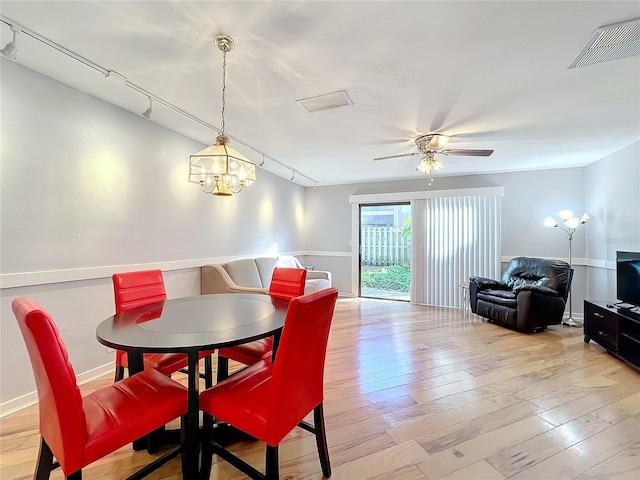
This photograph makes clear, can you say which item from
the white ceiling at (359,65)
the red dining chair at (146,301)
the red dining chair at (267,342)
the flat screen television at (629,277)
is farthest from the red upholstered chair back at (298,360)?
the flat screen television at (629,277)

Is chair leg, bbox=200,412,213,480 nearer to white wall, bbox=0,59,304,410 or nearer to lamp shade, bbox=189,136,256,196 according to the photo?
lamp shade, bbox=189,136,256,196

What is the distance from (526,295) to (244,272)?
3.85 metres

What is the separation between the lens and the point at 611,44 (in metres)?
1.77

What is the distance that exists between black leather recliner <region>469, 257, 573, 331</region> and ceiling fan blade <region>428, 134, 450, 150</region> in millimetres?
2281

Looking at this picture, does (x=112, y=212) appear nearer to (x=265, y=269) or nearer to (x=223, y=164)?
(x=223, y=164)

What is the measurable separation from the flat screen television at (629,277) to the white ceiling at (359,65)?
138cm

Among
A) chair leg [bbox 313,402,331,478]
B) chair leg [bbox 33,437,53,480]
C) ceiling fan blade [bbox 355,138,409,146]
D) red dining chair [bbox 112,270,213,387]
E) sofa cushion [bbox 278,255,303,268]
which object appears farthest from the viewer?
sofa cushion [bbox 278,255,303,268]

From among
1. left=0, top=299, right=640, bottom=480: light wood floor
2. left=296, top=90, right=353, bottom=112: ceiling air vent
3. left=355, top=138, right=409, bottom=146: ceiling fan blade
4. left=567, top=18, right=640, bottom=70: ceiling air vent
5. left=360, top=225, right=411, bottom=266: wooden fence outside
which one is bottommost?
left=0, top=299, right=640, bottom=480: light wood floor

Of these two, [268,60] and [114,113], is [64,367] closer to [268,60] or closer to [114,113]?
[268,60]

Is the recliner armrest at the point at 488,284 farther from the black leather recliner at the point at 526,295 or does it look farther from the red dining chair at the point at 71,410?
the red dining chair at the point at 71,410

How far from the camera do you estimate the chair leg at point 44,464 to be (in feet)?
3.95

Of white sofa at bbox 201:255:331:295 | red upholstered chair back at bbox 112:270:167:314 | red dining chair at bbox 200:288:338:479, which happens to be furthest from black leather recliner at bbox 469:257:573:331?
red upholstered chair back at bbox 112:270:167:314

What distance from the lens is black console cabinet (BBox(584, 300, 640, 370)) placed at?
2.75m

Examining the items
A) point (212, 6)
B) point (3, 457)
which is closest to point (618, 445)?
point (212, 6)
